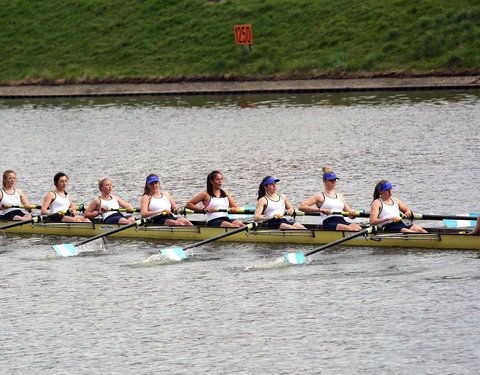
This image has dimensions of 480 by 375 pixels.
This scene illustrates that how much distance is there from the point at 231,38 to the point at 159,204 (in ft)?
144

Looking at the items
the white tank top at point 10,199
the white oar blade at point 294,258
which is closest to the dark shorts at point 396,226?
the white oar blade at point 294,258

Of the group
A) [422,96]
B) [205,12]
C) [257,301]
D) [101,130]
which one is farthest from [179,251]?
[205,12]

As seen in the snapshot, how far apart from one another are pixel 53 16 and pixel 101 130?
34.6 meters

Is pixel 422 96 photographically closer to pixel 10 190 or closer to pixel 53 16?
pixel 10 190

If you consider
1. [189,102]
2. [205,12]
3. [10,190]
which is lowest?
[10,190]

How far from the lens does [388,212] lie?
2248 centimetres

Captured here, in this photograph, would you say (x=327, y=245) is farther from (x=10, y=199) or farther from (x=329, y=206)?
(x=10, y=199)

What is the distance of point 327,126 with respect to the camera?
147 feet

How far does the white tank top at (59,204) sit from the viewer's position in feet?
87.7

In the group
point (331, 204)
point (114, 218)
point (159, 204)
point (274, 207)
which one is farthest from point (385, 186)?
point (114, 218)

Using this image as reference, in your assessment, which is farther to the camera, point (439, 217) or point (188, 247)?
point (188, 247)

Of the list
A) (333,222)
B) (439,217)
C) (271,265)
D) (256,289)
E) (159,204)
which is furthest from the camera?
(159,204)

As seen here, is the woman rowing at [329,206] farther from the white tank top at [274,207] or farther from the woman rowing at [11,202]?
the woman rowing at [11,202]

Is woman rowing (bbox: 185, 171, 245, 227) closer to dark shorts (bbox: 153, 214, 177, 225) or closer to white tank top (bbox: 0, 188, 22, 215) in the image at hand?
dark shorts (bbox: 153, 214, 177, 225)
